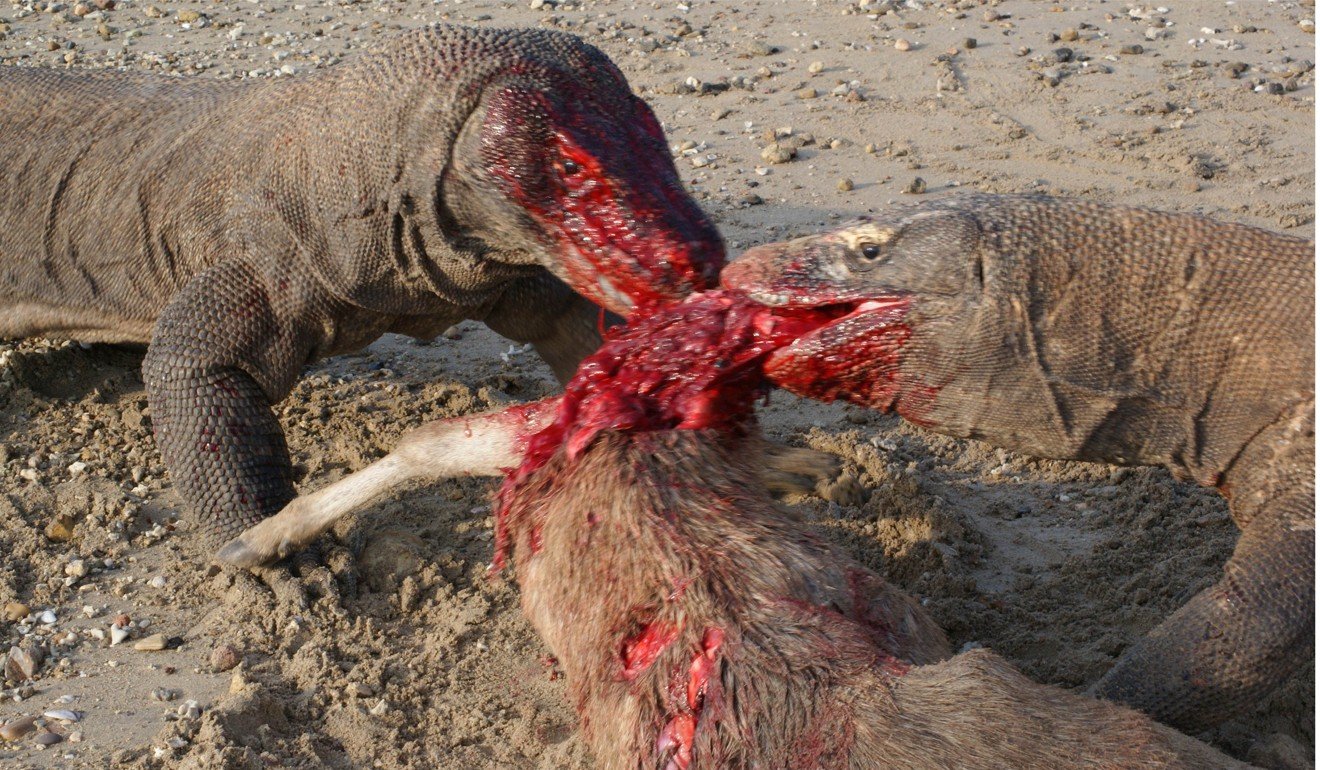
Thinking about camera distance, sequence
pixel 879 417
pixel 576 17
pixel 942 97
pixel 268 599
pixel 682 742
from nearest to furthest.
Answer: pixel 682 742 < pixel 268 599 < pixel 879 417 < pixel 942 97 < pixel 576 17

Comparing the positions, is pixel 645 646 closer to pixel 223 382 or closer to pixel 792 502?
pixel 792 502

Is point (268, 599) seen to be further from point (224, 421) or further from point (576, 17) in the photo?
point (576, 17)

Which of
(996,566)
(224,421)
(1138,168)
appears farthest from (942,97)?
(224,421)

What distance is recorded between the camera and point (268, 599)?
5.14 metres

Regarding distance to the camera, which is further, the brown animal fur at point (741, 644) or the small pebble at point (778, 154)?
the small pebble at point (778, 154)

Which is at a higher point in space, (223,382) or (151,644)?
(223,382)

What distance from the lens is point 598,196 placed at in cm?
482

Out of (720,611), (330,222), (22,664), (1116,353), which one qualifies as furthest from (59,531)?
(1116,353)

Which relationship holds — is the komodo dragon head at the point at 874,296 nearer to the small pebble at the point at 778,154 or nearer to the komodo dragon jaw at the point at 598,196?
the komodo dragon jaw at the point at 598,196

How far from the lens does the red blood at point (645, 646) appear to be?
337 centimetres

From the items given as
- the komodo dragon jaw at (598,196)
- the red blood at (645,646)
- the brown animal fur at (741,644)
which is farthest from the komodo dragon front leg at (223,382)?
the red blood at (645,646)

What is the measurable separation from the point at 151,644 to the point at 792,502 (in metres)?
2.37

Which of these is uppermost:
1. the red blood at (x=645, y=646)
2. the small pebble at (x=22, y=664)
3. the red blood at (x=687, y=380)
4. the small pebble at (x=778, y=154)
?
the red blood at (x=687, y=380)

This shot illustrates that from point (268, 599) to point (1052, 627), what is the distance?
275 cm
